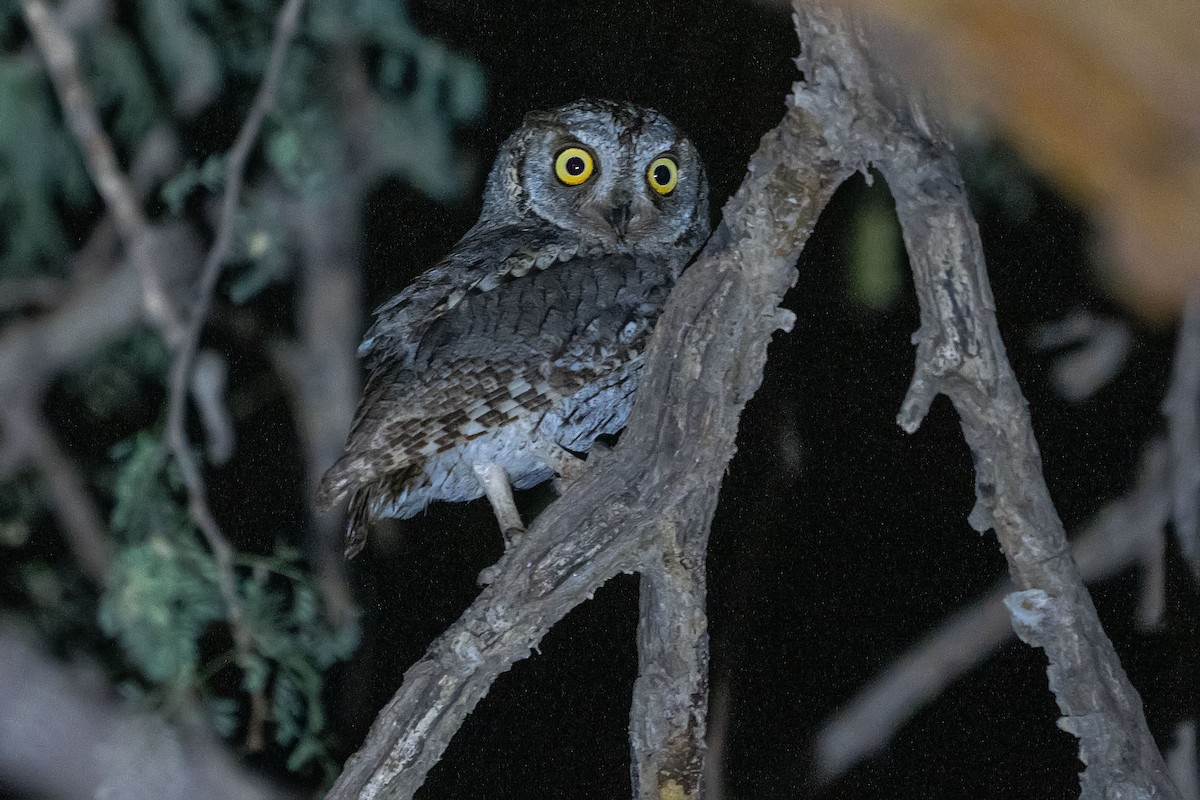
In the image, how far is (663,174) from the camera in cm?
164

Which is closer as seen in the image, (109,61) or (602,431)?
(109,61)

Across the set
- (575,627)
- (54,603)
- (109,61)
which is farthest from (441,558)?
(109,61)

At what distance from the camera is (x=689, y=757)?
1.43 m

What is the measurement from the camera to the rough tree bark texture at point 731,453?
112cm

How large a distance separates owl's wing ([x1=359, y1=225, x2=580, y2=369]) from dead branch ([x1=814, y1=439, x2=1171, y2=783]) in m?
0.88

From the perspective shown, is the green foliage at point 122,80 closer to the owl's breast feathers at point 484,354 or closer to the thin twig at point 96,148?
the thin twig at point 96,148

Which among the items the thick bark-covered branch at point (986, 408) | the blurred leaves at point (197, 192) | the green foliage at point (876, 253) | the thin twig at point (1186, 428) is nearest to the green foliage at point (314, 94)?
the blurred leaves at point (197, 192)

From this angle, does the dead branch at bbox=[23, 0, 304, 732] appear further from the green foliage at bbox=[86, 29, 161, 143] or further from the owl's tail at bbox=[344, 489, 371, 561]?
the owl's tail at bbox=[344, 489, 371, 561]

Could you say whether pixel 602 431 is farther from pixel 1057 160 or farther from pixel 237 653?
pixel 1057 160

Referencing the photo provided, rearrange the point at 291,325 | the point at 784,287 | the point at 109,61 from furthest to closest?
the point at 291,325 → the point at 109,61 → the point at 784,287

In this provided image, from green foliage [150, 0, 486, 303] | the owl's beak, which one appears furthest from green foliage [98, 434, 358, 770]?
the owl's beak

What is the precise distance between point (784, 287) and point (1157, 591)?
0.89 m

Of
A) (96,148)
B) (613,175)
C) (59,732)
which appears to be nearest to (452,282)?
(613,175)

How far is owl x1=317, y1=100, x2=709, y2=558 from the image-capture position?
1.44 metres
